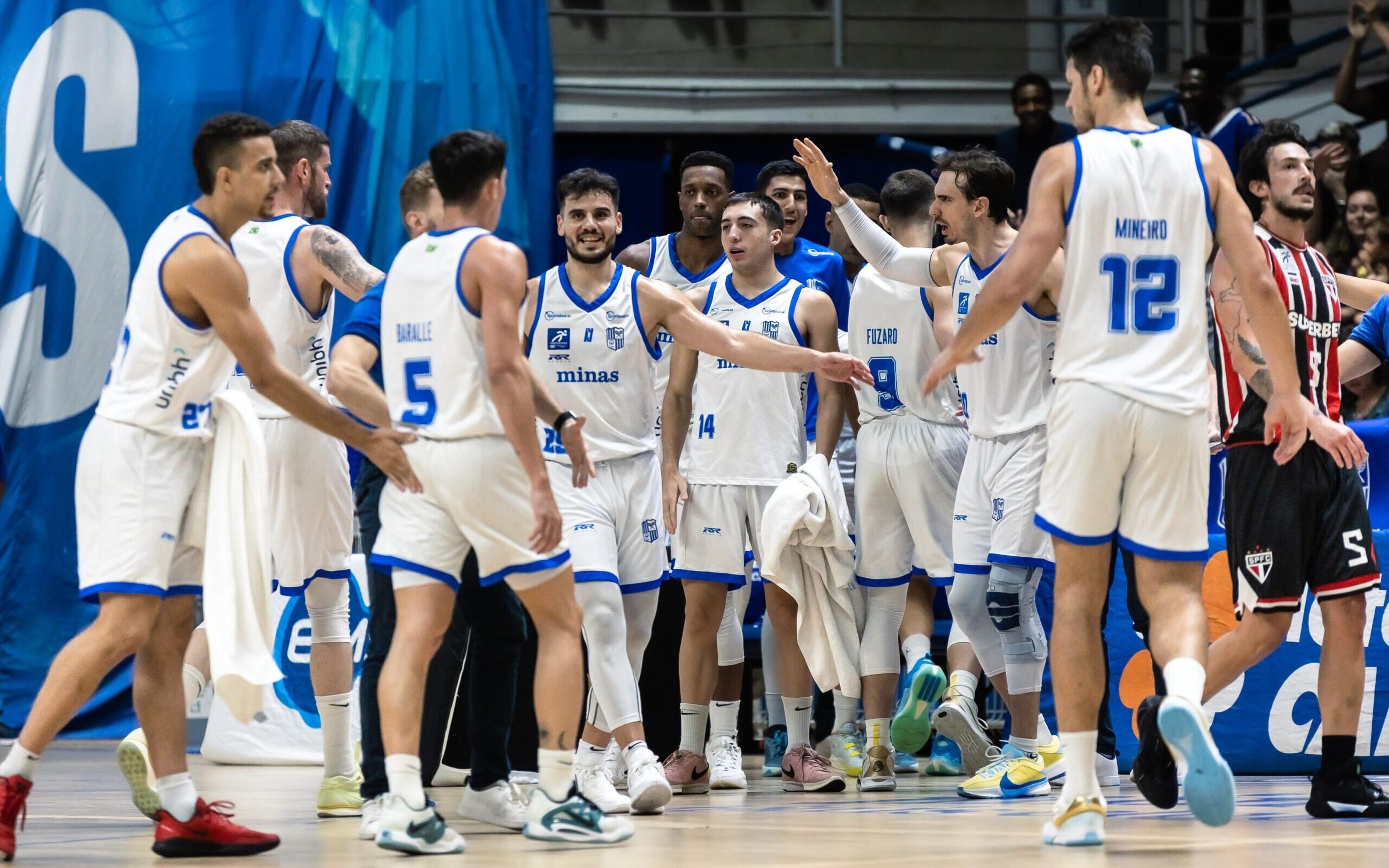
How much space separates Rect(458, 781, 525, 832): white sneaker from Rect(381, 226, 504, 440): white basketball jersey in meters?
1.39

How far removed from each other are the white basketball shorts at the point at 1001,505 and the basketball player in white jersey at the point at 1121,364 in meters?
1.78

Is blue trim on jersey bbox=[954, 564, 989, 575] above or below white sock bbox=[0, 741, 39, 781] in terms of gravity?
above

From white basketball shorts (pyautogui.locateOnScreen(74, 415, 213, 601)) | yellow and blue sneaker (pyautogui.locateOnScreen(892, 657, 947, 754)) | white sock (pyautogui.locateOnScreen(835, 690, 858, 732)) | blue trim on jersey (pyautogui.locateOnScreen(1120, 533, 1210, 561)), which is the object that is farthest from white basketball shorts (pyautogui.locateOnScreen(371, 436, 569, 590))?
white sock (pyautogui.locateOnScreen(835, 690, 858, 732))

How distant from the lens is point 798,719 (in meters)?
7.33

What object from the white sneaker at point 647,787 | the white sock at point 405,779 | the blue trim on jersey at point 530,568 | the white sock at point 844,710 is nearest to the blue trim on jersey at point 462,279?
the blue trim on jersey at point 530,568

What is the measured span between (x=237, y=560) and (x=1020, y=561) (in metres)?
3.22

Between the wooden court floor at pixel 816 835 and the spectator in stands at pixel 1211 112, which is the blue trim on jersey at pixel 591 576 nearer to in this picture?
the wooden court floor at pixel 816 835

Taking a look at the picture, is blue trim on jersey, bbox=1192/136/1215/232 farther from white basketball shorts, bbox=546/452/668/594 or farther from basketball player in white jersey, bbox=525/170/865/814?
white basketball shorts, bbox=546/452/668/594

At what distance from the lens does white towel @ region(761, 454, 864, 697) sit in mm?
6938

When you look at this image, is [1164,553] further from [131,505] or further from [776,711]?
[776,711]

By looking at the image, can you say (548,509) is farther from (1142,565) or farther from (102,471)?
(1142,565)

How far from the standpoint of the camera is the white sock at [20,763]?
15.2ft

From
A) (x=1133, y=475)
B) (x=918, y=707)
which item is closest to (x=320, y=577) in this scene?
(x=918, y=707)

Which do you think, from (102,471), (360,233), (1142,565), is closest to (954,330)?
(1142,565)
